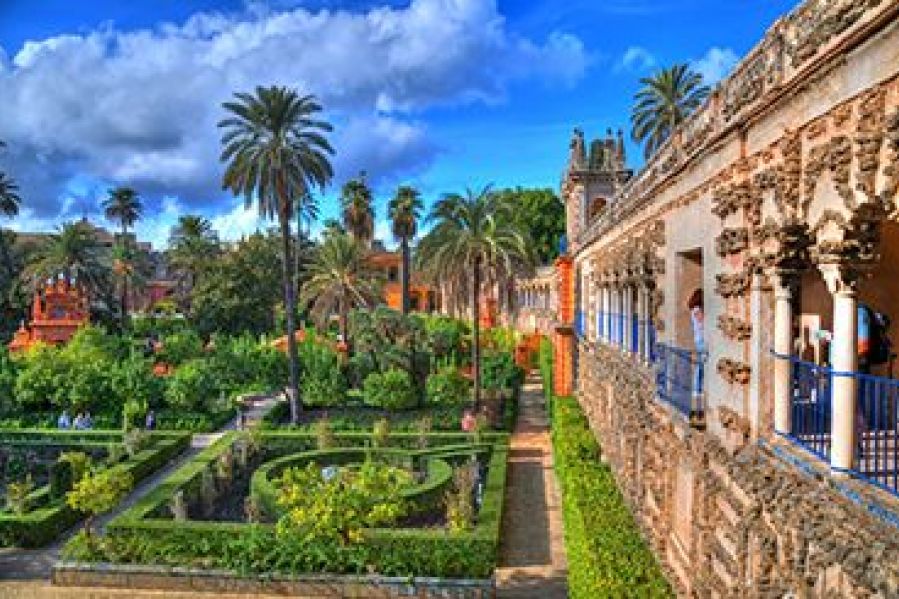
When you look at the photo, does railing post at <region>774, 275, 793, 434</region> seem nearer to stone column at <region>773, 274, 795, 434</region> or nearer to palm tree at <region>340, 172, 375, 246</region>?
stone column at <region>773, 274, 795, 434</region>

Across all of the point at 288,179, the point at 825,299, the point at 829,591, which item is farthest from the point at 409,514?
the point at 288,179

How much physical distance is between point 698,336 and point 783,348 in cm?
306

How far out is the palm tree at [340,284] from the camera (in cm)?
4209

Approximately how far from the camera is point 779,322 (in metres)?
7.16

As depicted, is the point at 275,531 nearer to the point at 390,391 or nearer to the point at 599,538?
the point at 599,538

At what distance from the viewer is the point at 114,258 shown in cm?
6481

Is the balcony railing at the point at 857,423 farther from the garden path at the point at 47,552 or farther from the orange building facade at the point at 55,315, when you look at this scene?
the orange building facade at the point at 55,315

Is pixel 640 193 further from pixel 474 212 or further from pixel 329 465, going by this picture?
pixel 474 212

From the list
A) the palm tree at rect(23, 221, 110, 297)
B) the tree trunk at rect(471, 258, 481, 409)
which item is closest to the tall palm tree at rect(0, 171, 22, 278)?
the palm tree at rect(23, 221, 110, 297)

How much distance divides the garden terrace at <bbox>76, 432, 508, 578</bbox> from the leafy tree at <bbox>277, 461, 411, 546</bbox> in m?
0.39

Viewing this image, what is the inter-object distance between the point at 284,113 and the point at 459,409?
43.7 feet

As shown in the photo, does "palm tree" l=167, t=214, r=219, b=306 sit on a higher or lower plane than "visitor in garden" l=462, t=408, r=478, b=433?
higher

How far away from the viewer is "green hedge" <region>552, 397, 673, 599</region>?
35.5 ft

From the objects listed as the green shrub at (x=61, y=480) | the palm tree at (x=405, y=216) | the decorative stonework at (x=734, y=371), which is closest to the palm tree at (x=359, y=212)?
the palm tree at (x=405, y=216)
